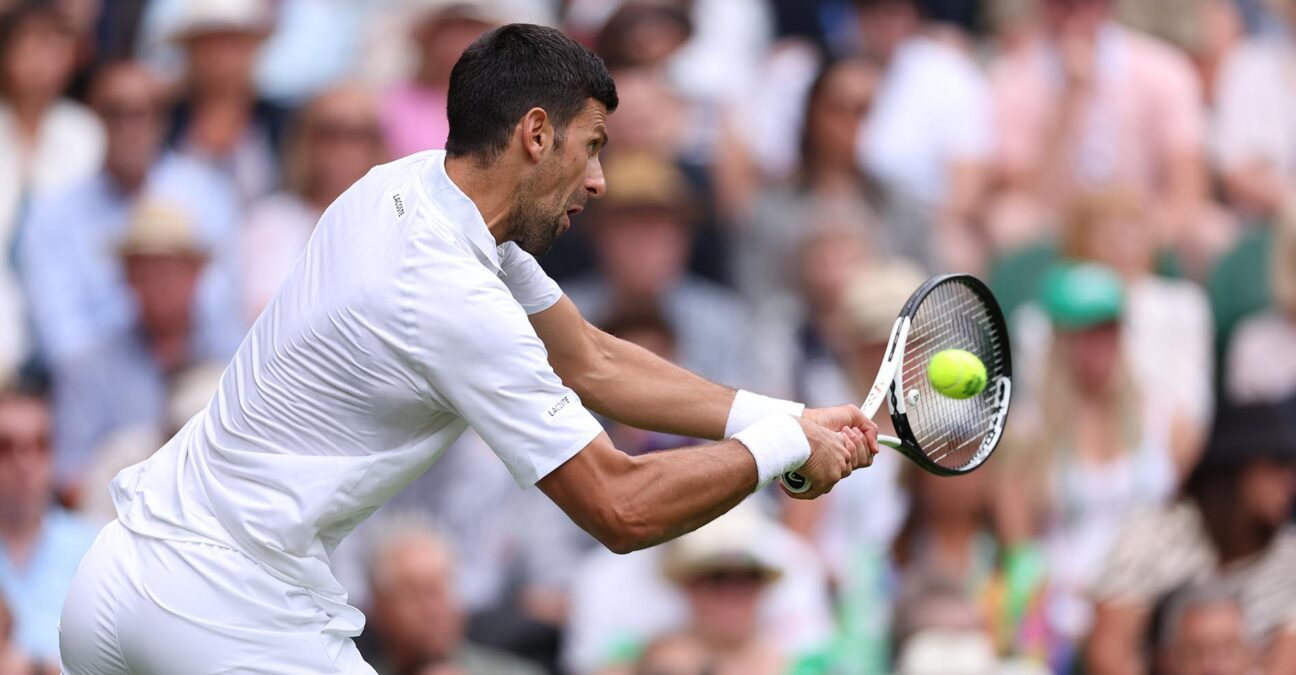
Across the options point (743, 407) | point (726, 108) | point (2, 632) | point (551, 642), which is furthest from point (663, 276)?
point (743, 407)

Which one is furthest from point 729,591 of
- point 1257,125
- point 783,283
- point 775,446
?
point 1257,125

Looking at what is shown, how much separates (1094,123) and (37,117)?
4987mm

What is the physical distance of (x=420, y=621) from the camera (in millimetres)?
7355

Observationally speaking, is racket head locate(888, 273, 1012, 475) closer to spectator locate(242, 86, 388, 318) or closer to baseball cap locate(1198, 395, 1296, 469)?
baseball cap locate(1198, 395, 1296, 469)

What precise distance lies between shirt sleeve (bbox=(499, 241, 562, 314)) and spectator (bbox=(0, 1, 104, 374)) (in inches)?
184

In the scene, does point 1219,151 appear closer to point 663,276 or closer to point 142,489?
point 663,276

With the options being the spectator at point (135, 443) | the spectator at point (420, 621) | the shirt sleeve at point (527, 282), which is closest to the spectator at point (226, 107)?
the spectator at point (135, 443)

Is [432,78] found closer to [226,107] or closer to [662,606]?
[226,107]

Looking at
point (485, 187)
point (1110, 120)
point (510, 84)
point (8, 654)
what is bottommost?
point (8, 654)

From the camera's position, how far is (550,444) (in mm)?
4059

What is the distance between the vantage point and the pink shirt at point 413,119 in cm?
896

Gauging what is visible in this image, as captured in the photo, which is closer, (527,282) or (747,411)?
(527,282)

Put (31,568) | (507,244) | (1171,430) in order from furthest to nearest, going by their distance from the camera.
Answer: (1171,430)
(31,568)
(507,244)

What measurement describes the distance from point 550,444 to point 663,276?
4.77 m
